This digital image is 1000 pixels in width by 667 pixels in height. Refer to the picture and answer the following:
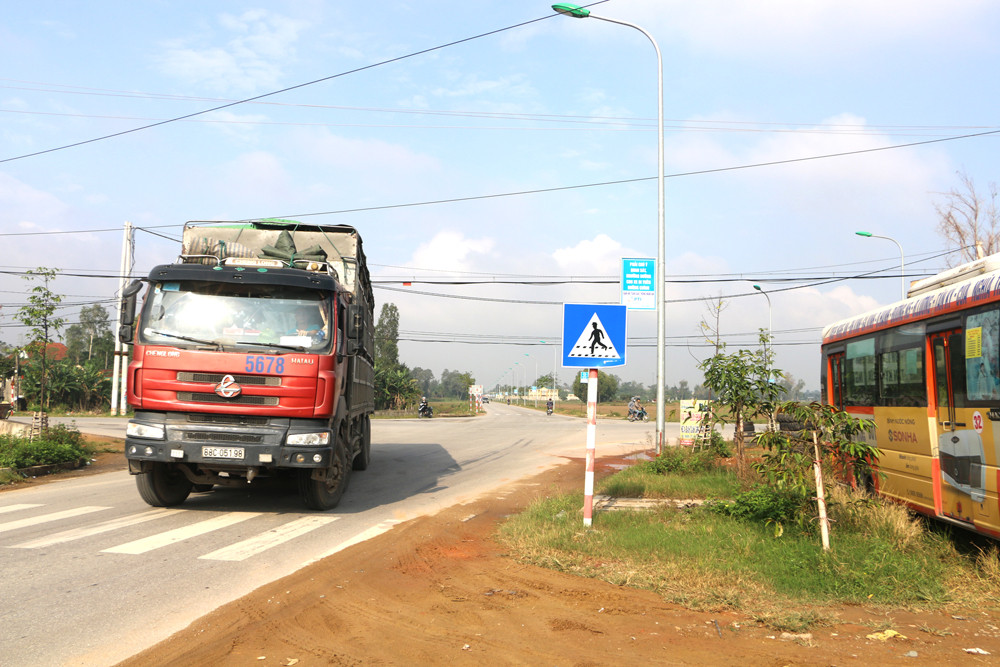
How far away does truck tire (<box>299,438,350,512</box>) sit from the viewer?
975 cm

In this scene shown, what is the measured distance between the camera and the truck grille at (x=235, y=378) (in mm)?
8711

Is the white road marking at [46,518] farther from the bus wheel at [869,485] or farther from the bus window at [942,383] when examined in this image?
the bus wheel at [869,485]

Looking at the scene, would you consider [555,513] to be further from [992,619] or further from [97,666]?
[97,666]

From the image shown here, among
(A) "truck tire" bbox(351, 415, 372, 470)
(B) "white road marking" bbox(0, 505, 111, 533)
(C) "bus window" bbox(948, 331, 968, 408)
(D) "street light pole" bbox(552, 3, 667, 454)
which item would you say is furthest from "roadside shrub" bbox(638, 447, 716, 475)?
(B) "white road marking" bbox(0, 505, 111, 533)

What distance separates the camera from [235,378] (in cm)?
873

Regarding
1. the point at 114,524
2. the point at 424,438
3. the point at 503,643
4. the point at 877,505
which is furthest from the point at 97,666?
the point at 424,438

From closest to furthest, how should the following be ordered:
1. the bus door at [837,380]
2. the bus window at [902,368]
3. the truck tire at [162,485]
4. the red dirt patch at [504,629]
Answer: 1. the red dirt patch at [504,629]
2. the bus window at [902,368]
3. the truck tire at [162,485]
4. the bus door at [837,380]

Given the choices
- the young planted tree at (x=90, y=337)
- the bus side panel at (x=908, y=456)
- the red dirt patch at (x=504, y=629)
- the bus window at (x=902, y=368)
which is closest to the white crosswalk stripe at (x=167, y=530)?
the red dirt patch at (x=504, y=629)

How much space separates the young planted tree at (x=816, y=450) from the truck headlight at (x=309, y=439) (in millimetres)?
5158

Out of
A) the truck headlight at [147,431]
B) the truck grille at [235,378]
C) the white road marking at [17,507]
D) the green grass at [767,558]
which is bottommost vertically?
the white road marking at [17,507]

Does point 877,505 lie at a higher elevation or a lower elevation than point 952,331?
lower

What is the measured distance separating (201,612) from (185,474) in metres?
4.95

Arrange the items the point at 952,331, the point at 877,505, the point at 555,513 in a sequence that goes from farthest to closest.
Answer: the point at 555,513 → the point at 877,505 → the point at 952,331

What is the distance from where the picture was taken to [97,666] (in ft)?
13.8
